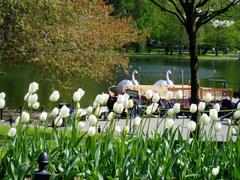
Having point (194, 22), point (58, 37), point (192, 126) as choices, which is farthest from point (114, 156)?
point (58, 37)

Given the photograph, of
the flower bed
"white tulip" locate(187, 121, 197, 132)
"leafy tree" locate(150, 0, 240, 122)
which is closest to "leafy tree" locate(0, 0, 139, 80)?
"leafy tree" locate(150, 0, 240, 122)

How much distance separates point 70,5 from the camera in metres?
22.6

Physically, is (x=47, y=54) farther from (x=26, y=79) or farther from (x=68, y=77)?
(x=26, y=79)

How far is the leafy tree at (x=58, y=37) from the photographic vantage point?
832 inches

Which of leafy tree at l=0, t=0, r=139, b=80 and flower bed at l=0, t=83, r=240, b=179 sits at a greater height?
leafy tree at l=0, t=0, r=139, b=80

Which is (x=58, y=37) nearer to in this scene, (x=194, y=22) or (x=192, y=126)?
(x=194, y=22)

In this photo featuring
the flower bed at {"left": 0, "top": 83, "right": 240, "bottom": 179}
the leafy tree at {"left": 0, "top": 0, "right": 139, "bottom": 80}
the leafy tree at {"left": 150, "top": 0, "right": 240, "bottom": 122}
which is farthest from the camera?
the leafy tree at {"left": 0, "top": 0, "right": 139, "bottom": 80}

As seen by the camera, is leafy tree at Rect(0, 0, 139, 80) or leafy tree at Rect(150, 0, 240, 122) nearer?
leafy tree at Rect(150, 0, 240, 122)

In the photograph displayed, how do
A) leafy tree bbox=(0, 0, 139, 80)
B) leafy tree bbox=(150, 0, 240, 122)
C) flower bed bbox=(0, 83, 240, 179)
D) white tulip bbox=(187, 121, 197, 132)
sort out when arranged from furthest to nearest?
leafy tree bbox=(0, 0, 139, 80)
leafy tree bbox=(150, 0, 240, 122)
white tulip bbox=(187, 121, 197, 132)
flower bed bbox=(0, 83, 240, 179)

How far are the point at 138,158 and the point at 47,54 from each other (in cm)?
1781

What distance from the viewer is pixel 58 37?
74.3 feet

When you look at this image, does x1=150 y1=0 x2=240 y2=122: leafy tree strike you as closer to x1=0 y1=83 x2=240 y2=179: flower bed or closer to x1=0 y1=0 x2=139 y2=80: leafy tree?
x1=0 y1=83 x2=240 y2=179: flower bed

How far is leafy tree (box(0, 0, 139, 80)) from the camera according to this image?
21.1 meters

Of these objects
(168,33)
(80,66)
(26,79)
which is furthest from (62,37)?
(168,33)
